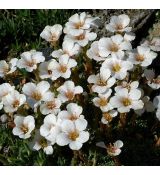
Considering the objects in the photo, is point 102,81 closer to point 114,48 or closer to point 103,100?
point 103,100

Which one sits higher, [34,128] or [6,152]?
[34,128]

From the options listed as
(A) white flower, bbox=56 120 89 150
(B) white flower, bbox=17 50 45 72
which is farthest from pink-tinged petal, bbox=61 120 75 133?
(B) white flower, bbox=17 50 45 72

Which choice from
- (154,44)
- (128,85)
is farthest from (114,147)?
(154,44)

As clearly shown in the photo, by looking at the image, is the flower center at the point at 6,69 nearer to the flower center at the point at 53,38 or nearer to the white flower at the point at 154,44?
the flower center at the point at 53,38

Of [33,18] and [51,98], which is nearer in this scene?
[51,98]

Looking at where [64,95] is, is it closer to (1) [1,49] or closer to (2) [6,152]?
(2) [6,152]

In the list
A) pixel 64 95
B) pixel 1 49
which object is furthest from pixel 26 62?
pixel 1 49

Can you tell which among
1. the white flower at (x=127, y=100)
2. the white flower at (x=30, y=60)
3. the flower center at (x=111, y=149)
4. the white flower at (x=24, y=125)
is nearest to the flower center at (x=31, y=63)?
the white flower at (x=30, y=60)
